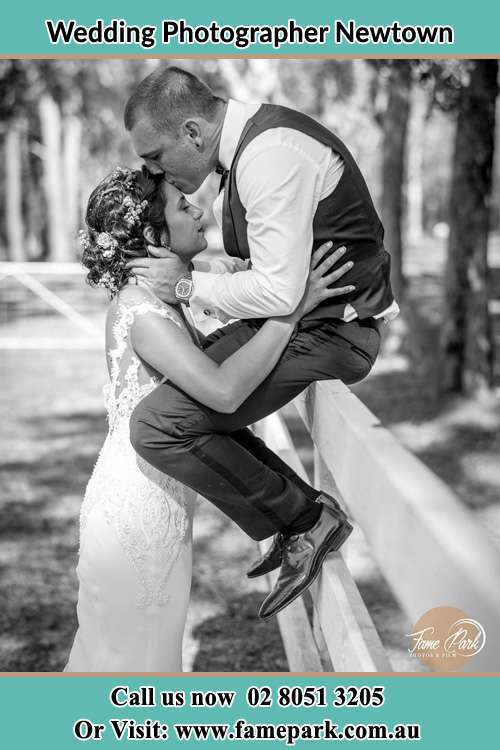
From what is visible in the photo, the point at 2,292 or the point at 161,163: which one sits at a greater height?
the point at 161,163

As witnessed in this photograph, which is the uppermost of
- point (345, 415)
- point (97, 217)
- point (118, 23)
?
point (118, 23)

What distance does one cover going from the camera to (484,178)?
10.5 m

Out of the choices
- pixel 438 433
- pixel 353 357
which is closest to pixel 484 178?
pixel 438 433

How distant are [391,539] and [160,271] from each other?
172 centimetres

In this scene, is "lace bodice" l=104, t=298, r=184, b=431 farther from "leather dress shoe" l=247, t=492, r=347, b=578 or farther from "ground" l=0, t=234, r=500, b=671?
"ground" l=0, t=234, r=500, b=671

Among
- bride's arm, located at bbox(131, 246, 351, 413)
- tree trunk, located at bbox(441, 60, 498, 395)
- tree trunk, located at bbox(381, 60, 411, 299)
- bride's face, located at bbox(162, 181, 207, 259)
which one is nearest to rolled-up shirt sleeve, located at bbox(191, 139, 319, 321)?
bride's arm, located at bbox(131, 246, 351, 413)

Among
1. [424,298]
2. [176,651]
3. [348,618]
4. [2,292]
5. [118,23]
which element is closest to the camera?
[348,618]

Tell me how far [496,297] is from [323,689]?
817 inches

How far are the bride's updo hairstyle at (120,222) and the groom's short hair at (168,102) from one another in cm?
20

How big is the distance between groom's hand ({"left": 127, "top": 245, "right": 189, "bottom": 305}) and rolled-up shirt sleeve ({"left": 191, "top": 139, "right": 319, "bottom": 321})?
0.43 meters

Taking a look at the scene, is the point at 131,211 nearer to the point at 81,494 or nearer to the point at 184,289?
the point at 184,289

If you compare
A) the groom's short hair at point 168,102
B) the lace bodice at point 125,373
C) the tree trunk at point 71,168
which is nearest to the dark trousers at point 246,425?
the lace bodice at point 125,373

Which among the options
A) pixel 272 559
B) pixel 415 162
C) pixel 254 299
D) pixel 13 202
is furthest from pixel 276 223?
pixel 415 162

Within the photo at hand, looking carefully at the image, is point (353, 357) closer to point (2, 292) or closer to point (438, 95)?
point (438, 95)
